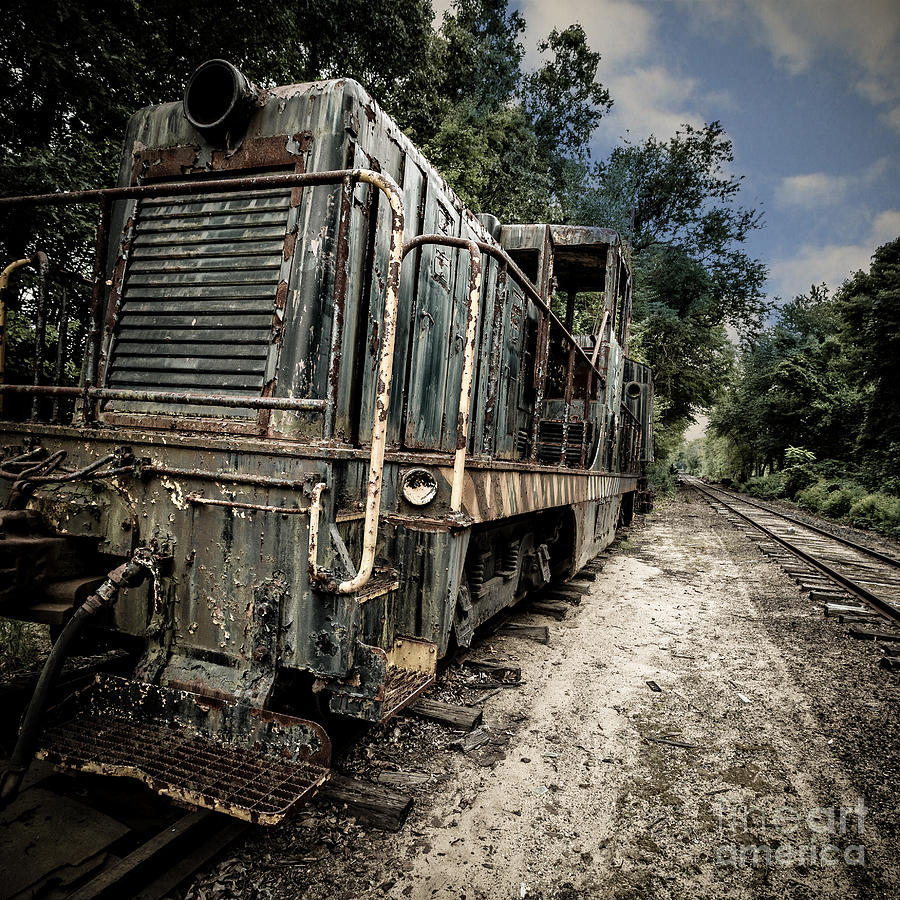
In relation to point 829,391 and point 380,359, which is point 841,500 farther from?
point 380,359

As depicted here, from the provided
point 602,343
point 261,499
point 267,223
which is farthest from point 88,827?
point 602,343

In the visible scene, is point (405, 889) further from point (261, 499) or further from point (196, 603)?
point (261, 499)

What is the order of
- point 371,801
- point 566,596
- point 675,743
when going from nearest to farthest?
point 371,801, point 675,743, point 566,596

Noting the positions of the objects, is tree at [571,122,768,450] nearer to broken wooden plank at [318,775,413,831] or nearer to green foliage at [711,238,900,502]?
green foliage at [711,238,900,502]

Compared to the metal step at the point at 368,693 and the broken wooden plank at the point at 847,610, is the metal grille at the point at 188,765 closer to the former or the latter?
the metal step at the point at 368,693

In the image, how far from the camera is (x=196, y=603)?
221 cm

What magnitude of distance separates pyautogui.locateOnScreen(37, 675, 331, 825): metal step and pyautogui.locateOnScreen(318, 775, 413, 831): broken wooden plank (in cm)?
57

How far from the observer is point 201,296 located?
2592 millimetres

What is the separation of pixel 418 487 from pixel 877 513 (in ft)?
63.4

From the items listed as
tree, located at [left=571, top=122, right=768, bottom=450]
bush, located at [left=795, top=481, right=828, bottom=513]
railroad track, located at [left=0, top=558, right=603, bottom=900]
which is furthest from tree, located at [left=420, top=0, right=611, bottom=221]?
bush, located at [left=795, top=481, right=828, bottom=513]

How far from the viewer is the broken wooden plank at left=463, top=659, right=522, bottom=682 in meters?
3.94

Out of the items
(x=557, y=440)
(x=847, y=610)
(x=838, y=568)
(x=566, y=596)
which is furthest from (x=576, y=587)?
(x=838, y=568)

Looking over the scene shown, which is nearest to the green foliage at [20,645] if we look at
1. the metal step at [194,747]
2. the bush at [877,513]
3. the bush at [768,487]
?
the metal step at [194,747]

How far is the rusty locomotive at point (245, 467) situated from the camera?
2.03m
